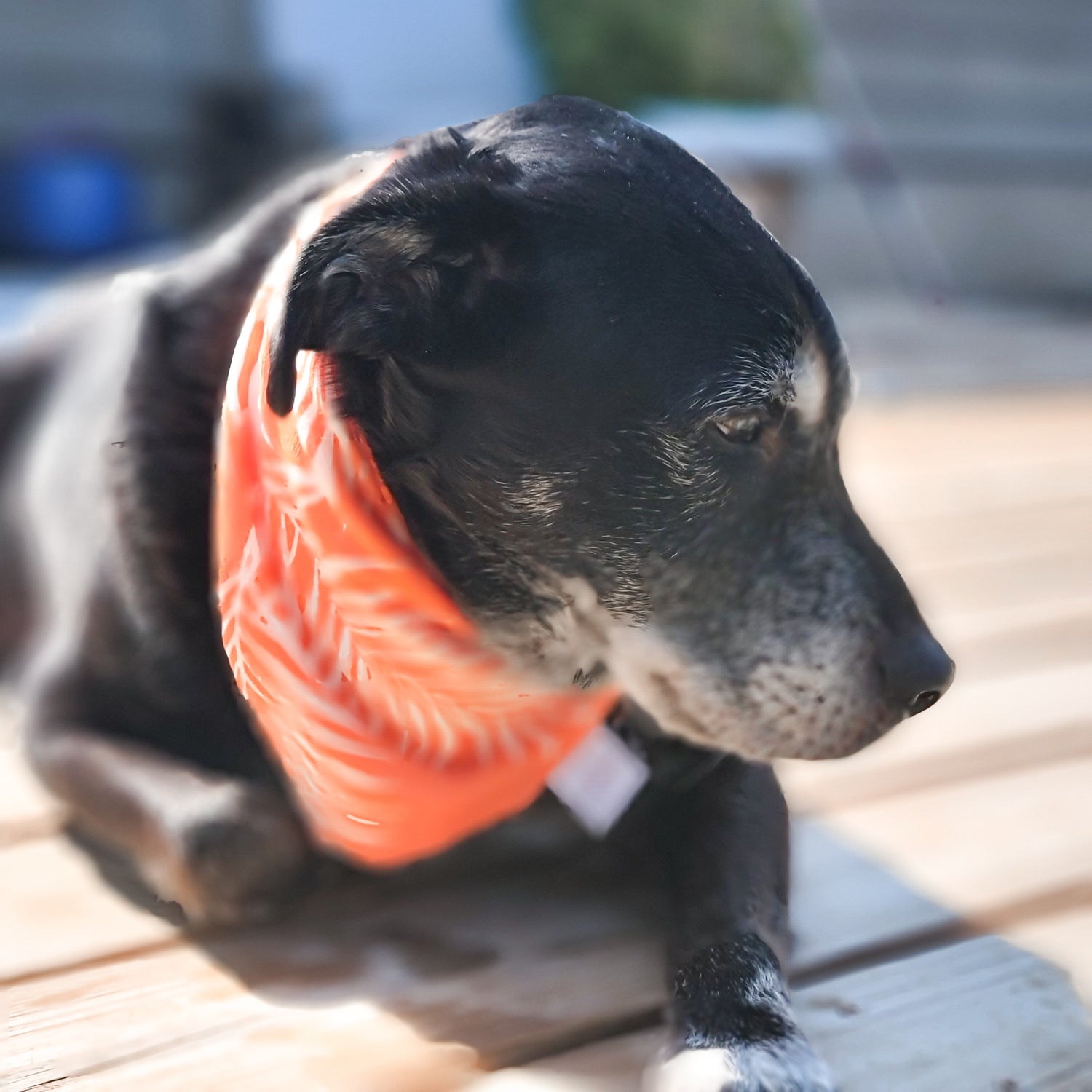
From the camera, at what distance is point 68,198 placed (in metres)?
5.62

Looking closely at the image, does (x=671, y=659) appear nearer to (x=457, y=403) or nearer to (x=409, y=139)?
(x=457, y=403)

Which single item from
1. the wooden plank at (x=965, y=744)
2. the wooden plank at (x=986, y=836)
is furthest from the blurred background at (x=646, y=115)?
the wooden plank at (x=986, y=836)

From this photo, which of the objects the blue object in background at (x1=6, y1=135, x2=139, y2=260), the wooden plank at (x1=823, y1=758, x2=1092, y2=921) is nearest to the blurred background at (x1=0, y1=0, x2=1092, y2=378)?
the blue object in background at (x1=6, y1=135, x2=139, y2=260)

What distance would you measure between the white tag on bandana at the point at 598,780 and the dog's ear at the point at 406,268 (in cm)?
51

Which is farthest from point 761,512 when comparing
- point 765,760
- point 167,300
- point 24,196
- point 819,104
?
point 819,104

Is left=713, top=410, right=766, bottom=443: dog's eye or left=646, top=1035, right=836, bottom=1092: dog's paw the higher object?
left=713, top=410, right=766, bottom=443: dog's eye

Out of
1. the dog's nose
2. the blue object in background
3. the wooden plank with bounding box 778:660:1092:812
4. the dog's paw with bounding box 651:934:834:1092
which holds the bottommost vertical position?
the blue object in background

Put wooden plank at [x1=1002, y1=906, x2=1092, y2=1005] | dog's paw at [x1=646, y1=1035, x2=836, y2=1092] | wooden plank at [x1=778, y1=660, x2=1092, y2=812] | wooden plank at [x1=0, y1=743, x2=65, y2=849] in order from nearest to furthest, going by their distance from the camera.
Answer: dog's paw at [x1=646, y1=1035, x2=836, y2=1092], wooden plank at [x1=1002, y1=906, x2=1092, y2=1005], wooden plank at [x1=0, y1=743, x2=65, y2=849], wooden plank at [x1=778, y1=660, x2=1092, y2=812]

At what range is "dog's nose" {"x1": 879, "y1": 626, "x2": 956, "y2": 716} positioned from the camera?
1.30m

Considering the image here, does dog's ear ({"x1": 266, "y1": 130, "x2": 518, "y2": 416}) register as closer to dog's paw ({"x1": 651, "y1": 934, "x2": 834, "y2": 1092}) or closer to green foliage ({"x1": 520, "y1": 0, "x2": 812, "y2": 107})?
dog's paw ({"x1": 651, "y1": 934, "x2": 834, "y2": 1092})

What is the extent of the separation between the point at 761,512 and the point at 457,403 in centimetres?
35

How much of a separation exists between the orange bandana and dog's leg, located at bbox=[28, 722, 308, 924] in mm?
70

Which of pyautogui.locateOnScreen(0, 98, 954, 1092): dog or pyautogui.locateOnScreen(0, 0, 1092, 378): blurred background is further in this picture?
pyautogui.locateOnScreen(0, 0, 1092, 378): blurred background

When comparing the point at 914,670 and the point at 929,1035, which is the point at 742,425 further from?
the point at 929,1035
